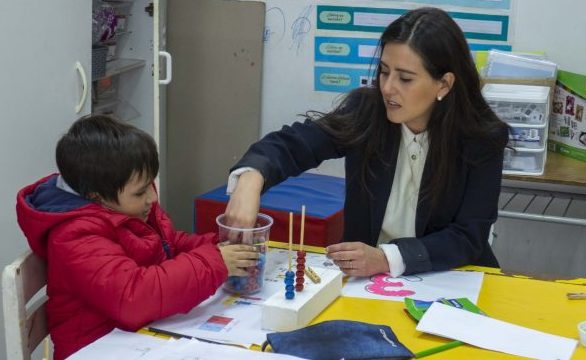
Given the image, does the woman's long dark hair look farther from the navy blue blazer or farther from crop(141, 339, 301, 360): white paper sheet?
crop(141, 339, 301, 360): white paper sheet

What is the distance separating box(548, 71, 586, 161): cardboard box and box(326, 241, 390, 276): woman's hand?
5.27 feet

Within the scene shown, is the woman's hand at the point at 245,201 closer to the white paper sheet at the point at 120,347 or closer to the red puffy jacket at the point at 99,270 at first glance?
the red puffy jacket at the point at 99,270

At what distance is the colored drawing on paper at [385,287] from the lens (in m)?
1.68

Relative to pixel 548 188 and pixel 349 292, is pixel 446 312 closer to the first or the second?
pixel 349 292

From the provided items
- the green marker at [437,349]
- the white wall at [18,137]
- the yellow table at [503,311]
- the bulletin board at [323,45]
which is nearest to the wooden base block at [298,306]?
the yellow table at [503,311]

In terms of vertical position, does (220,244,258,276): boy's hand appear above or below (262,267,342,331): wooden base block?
above

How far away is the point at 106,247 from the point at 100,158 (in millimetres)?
195

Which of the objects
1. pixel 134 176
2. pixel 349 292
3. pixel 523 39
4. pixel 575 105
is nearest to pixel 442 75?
pixel 349 292

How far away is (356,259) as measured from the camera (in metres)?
1.74

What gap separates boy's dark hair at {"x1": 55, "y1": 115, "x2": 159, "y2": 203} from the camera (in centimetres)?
154

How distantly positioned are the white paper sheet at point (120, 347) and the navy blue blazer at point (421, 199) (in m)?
0.57


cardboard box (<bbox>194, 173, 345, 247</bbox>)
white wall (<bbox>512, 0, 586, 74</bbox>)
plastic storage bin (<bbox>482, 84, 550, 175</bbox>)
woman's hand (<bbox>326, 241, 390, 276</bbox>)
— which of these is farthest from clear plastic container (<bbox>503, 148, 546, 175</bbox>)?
woman's hand (<bbox>326, 241, 390, 276</bbox>)

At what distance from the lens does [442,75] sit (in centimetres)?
198

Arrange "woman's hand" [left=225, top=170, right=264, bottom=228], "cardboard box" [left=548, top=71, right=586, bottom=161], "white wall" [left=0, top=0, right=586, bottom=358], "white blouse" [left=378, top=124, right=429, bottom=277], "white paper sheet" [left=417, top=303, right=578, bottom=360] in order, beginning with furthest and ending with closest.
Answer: "cardboard box" [left=548, top=71, right=586, bottom=161] → "white wall" [left=0, top=0, right=586, bottom=358] → "white blouse" [left=378, top=124, right=429, bottom=277] → "woman's hand" [left=225, top=170, right=264, bottom=228] → "white paper sheet" [left=417, top=303, right=578, bottom=360]
